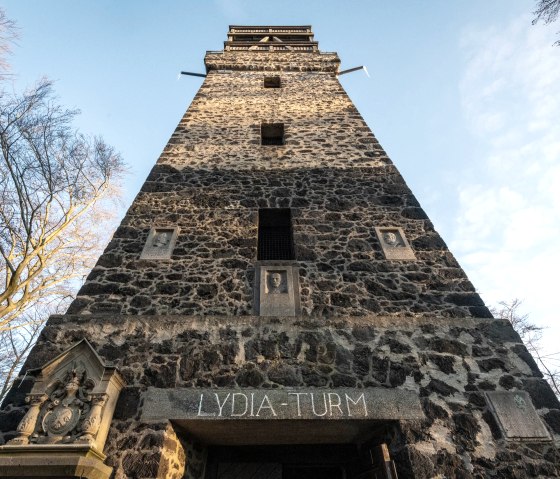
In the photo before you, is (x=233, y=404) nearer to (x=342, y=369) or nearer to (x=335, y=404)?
(x=335, y=404)

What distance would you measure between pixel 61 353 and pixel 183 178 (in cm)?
398

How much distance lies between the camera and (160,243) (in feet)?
18.9

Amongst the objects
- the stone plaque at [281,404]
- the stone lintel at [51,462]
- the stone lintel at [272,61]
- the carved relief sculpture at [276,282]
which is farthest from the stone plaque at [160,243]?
the stone lintel at [272,61]

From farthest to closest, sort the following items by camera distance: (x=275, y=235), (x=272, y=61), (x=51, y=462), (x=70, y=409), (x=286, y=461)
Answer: (x=272, y=61) < (x=275, y=235) < (x=286, y=461) < (x=70, y=409) < (x=51, y=462)

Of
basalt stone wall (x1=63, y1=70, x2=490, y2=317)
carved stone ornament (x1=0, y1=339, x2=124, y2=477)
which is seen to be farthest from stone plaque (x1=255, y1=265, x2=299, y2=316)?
carved stone ornament (x1=0, y1=339, x2=124, y2=477)

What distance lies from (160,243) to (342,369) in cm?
349

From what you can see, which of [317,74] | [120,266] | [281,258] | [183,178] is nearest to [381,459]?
[281,258]

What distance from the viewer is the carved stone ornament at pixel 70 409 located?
334 cm

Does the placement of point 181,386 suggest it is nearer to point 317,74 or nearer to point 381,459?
point 381,459

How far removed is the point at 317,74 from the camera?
1145cm

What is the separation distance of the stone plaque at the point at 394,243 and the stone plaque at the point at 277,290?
1594 mm

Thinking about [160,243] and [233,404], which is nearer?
[233,404]

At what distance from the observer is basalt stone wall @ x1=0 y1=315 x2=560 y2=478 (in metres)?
3.64

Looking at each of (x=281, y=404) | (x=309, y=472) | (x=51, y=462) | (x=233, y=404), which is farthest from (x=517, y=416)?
(x=51, y=462)
